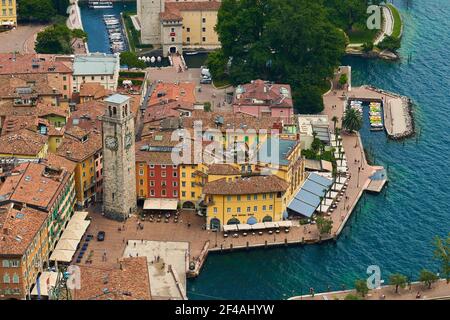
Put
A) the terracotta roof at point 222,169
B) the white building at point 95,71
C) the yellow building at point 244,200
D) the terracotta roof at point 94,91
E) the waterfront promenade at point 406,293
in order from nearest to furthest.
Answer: the waterfront promenade at point 406,293 < the yellow building at point 244,200 < the terracotta roof at point 222,169 < the terracotta roof at point 94,91 < the white building at point 95,71

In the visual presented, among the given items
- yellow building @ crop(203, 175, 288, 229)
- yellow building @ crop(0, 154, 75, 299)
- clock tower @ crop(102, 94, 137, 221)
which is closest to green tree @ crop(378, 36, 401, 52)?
yellow building @ crop(203, 175, 288, 229)

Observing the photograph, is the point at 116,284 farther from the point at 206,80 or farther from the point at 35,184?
the point at 206,80

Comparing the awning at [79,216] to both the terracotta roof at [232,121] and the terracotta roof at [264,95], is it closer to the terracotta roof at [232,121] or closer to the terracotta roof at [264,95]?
the terracotta roof at [232,121]

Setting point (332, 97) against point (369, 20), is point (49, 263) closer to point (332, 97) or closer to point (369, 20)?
point (332, 97)

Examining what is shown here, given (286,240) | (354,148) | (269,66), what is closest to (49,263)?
(286,240)

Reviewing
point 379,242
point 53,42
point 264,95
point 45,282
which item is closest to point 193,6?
point 53,42

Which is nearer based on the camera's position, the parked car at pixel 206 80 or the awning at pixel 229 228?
the awning at pixel 229 228

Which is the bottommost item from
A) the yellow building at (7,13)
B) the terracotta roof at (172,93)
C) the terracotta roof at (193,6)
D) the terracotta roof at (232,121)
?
the terracotta roof at (232,121)

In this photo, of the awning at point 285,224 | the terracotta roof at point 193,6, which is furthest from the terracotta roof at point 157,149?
the terracotta roof at point 193,6

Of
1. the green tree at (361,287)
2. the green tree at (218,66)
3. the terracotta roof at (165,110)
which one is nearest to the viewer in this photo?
the green tree at (361,287)
